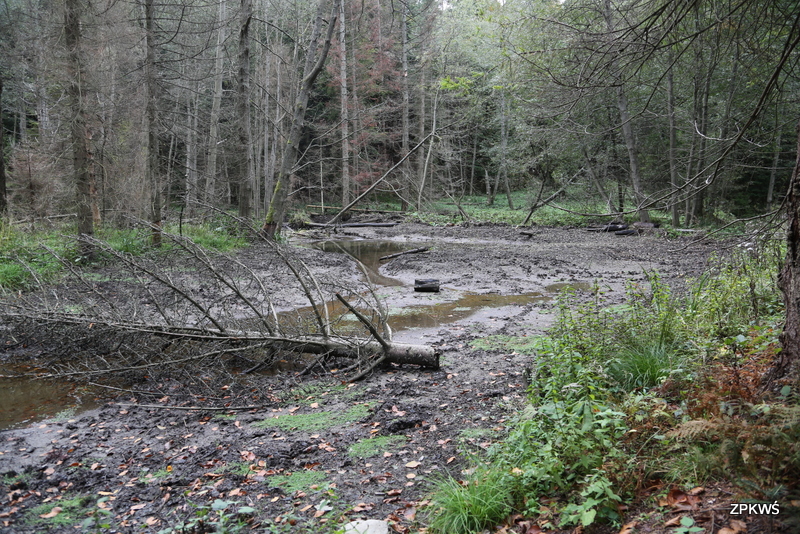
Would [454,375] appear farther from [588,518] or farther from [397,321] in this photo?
[588,518]

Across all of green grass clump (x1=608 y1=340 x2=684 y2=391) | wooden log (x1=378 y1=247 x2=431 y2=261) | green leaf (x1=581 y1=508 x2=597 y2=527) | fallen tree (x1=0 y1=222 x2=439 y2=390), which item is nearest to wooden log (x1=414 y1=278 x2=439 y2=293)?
fallen tree (x1=0 y1=222 x2=439 y2=390)

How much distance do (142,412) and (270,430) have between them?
1.59 metres

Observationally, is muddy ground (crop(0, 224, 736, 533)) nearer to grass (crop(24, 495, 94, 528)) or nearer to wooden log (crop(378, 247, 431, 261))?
grass (crop(24, 495, 94, 528))

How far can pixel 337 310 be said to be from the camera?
31.7ft

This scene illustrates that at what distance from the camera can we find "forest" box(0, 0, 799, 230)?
4.60 metres

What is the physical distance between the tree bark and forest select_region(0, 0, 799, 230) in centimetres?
57

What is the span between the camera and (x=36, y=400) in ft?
18.8

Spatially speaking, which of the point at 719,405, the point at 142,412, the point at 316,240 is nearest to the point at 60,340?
the point at 142,412

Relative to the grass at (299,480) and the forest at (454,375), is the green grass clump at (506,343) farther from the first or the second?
the grass at (299,480)

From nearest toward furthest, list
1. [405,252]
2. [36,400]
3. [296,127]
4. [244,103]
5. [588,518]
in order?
1. [588,518]
2. [36,400]
3. [296,127]
4. [244,103]
5. [405,252]

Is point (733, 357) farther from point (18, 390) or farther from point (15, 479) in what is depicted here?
point (18, 390)

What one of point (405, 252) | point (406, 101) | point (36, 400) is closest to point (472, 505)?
point (36, 400)

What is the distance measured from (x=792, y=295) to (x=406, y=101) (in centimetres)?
3059

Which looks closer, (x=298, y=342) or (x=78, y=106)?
(x=298, y=342)
